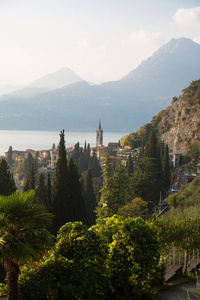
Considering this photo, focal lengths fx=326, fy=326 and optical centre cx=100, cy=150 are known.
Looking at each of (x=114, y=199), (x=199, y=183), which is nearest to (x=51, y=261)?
(x=114, y=199)

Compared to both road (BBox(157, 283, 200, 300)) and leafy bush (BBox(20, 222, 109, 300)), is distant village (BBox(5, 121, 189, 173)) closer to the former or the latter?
road (BBox(157, 283, 200, 300))

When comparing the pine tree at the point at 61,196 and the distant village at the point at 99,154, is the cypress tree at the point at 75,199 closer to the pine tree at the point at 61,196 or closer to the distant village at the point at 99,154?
the pine tree at the point at 61,196

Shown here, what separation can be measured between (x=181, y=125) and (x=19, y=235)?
83.8m

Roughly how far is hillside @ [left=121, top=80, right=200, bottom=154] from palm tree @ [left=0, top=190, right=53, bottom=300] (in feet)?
234

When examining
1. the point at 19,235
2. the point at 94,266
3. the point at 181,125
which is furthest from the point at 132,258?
the point at 181,125

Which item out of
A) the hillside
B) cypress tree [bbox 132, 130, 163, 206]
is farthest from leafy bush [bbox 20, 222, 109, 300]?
the hillside

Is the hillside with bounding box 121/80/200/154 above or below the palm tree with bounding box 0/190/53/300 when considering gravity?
above

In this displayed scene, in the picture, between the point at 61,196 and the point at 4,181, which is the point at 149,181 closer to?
the point at 61,196

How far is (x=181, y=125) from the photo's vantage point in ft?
283

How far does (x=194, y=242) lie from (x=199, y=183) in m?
20.0

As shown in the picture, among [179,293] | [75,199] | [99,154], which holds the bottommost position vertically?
[75,199]

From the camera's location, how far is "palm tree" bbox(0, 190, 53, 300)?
20.1ft

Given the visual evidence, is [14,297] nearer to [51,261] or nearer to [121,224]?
[51,261]

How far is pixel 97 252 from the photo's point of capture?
7.25 m
